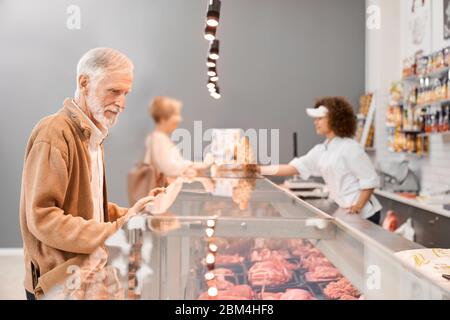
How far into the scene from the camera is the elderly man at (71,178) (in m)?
1.11

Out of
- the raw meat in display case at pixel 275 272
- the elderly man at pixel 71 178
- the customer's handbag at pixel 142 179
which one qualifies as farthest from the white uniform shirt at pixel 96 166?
the raw meat in display case at pixel 275 272

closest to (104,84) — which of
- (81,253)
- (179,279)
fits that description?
(81,253)

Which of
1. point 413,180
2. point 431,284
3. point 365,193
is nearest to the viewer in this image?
point 431,284

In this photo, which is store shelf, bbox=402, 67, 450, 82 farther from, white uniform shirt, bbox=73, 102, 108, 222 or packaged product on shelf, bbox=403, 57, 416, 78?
white uniform shirt, bbox=73, 102, 108, 222

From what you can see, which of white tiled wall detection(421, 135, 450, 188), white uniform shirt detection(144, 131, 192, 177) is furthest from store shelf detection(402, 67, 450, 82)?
white uniform shirt detection(144, 131, 192, 177)

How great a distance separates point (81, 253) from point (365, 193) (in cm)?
193

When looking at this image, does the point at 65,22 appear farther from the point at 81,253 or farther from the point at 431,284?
the point at 431,284

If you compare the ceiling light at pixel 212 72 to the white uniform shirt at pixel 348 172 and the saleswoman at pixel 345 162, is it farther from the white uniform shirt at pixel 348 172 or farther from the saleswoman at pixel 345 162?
the white uniform shirt at pixel 348 172

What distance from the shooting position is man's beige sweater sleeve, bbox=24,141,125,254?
1106mm

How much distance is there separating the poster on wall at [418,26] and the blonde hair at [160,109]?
279cm

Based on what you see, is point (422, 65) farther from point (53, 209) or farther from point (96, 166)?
point (53, 209)

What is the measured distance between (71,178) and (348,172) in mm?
1967

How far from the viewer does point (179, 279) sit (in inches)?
43.4

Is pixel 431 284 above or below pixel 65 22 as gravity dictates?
below
